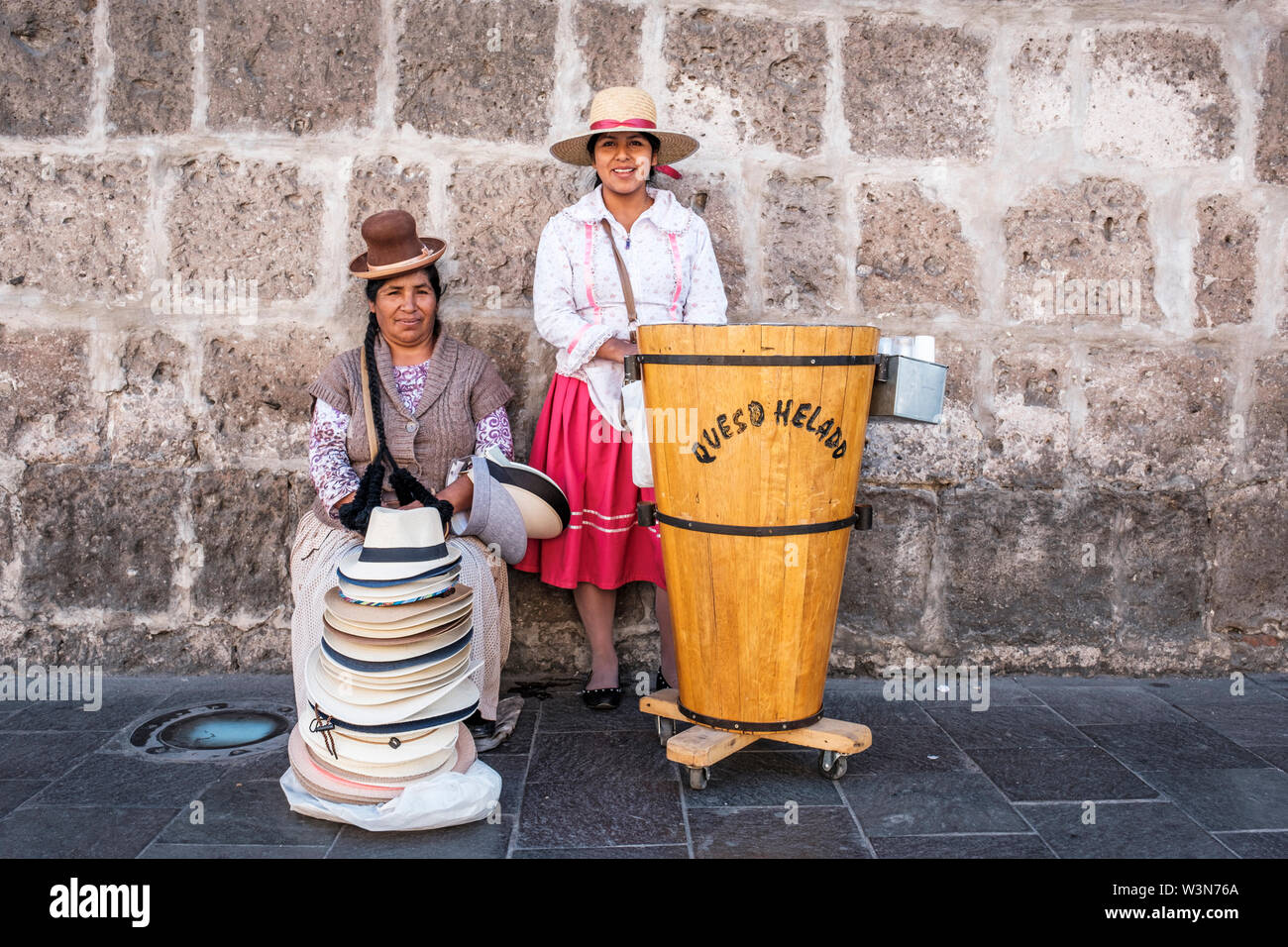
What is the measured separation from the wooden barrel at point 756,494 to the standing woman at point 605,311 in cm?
72

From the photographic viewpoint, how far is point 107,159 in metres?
3.72

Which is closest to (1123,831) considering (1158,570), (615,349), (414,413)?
(1158,570)

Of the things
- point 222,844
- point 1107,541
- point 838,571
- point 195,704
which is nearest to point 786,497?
point 838,571

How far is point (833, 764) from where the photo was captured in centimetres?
291

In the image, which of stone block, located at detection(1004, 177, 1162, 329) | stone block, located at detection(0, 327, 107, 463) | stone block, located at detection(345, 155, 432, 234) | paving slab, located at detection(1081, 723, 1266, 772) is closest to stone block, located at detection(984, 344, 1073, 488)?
stone block, located at detection(1004, 177, 1162, 329)

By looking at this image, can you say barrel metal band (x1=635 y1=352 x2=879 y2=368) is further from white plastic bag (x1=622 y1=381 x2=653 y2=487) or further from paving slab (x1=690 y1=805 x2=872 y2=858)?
paving slab (x1=690 y1=805 x2=872 y2=858)

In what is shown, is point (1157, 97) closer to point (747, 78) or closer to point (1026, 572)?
point (747, 78)

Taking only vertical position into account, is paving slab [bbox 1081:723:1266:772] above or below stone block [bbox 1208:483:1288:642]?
below

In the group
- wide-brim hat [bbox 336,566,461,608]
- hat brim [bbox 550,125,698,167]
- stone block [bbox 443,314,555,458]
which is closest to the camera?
wide-brim hat [bbox 336,566,461,608]

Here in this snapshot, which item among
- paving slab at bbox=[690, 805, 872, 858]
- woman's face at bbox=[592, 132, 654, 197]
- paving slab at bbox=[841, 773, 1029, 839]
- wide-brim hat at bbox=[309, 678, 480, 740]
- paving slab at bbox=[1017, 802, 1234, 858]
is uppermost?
woman's face at bbox=[592, 132, 654, 197]

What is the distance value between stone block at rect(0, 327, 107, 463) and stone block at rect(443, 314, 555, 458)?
50.6 inches

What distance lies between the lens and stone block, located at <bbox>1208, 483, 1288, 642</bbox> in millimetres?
3918

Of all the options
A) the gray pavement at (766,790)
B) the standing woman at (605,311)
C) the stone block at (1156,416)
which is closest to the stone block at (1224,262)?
the stone block at (1156,416)

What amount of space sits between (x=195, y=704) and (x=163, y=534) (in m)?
0.64
